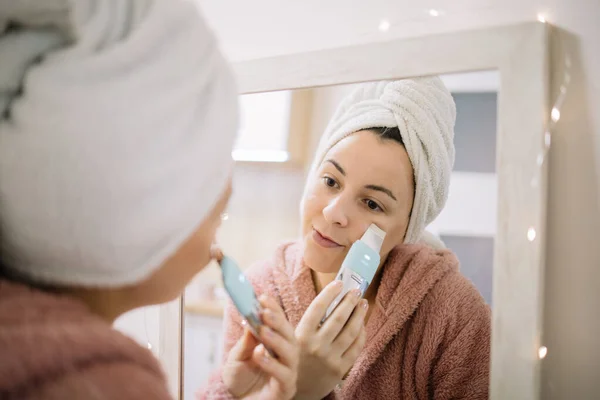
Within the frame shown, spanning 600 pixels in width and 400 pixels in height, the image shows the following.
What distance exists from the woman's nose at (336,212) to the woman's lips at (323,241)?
1.0 inches

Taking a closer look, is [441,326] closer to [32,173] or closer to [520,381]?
[520,381]

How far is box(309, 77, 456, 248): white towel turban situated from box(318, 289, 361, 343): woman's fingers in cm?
11

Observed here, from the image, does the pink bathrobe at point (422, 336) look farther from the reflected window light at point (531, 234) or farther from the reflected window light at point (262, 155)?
the reflected window light at point (262, 155)

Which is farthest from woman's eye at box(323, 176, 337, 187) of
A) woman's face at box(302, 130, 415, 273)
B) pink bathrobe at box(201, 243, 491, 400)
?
pink bathrobe at box(201, 243, 491, 400)

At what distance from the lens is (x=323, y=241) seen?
2.06ft

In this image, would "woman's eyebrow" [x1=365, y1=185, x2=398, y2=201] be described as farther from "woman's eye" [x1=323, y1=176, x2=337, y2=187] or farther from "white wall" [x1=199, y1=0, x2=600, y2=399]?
"white wall" [x1=199, y1=0, x2=600, y2=399]

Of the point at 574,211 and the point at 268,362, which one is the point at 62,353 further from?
the point at 574,211

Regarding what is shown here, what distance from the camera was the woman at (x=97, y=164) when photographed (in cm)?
35

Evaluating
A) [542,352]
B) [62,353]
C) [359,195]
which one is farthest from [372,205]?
[62,353]

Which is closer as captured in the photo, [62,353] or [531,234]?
[62,353]

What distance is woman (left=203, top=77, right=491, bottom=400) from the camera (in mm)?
552

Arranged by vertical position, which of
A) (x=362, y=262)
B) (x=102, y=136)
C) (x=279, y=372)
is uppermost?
(x=102, y=136)

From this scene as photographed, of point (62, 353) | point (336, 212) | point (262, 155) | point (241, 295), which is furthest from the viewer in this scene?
point (262, 155)

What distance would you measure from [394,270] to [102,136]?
0.38 meters
